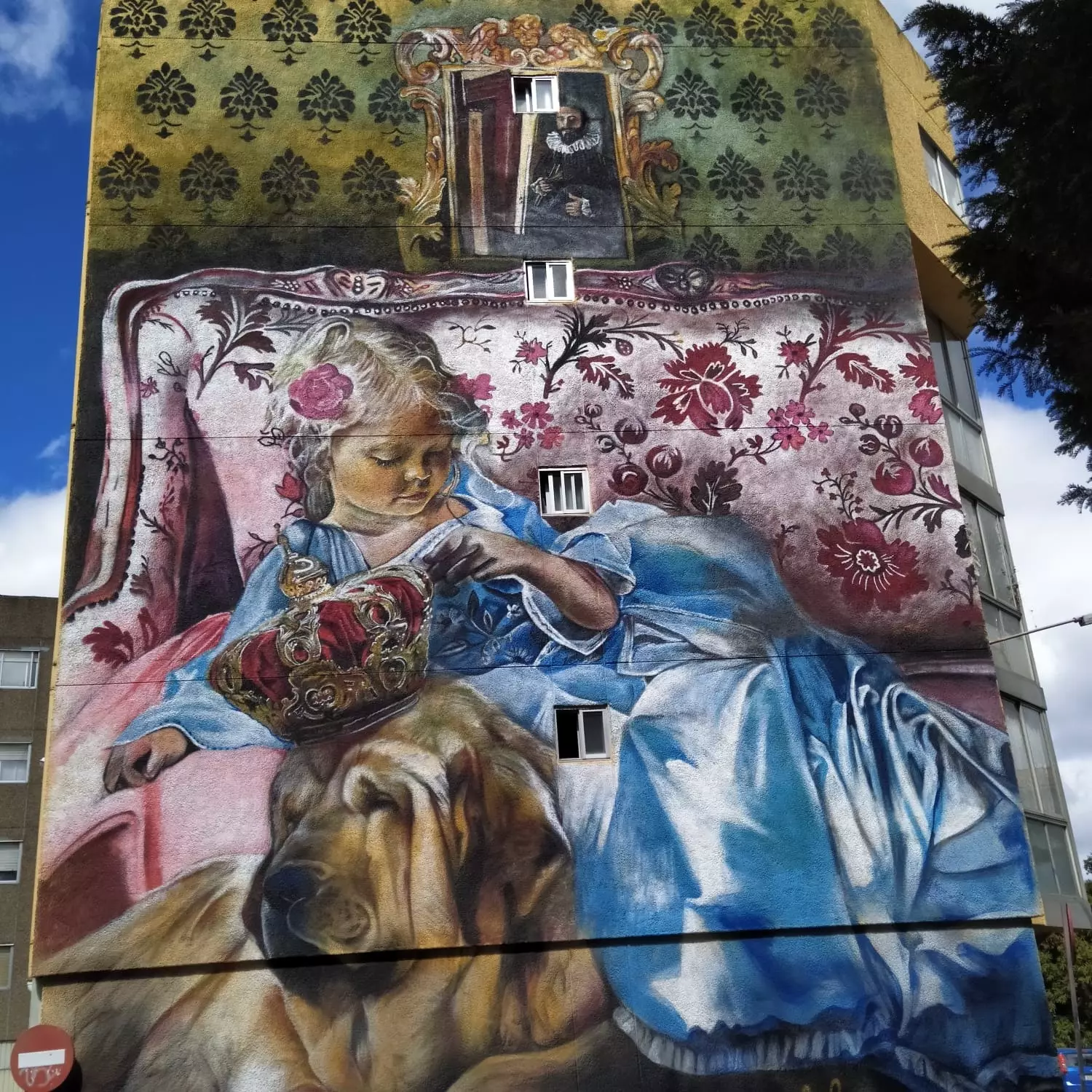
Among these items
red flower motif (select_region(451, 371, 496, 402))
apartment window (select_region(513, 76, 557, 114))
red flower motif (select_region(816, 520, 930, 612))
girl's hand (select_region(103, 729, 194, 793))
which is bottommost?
girl's hand (select_region(103, 729, 194, 793))

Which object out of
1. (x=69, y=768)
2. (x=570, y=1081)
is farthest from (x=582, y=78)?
(x=570, y=1081)

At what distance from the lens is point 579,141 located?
2230 cm

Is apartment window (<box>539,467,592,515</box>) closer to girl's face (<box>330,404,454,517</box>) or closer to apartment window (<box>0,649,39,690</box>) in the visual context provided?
girl's face (<box>330,404,454,517</box>)

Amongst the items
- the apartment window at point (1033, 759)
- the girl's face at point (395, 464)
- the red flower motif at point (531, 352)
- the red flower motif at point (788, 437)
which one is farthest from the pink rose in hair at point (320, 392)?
the apartment window at point (1033, 759)

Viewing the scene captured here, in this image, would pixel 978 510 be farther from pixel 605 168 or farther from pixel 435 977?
pixel 435 977

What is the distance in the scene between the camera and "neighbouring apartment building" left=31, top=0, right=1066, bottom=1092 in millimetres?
17250

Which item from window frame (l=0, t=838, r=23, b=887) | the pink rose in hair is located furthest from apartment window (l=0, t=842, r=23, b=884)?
the pink rose in hair

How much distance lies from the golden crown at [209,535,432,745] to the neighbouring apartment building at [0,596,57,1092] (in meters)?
18.3

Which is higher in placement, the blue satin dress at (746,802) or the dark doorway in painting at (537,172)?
the dark doorway in painting at (537,172)

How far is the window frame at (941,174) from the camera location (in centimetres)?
2517

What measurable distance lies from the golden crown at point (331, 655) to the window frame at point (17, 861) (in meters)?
20.4

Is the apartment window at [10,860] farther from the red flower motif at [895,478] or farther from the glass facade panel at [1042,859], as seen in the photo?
the glass facade panel at [1042,859]

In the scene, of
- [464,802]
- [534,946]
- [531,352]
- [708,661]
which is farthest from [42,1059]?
[531,352]

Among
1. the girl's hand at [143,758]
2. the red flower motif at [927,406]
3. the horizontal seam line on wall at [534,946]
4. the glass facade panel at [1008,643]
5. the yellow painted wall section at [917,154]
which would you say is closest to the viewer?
the horizontal seam line on wall at [534,946]
